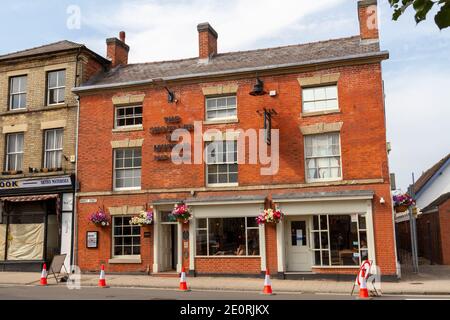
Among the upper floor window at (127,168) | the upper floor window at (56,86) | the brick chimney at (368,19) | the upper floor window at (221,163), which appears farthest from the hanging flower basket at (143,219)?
the brick chimney at (368,19)

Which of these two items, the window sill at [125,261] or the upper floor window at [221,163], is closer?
the upper floor window at [221,163]

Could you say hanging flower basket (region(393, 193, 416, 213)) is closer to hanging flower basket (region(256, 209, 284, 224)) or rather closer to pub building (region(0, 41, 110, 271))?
hanging flower basket (region(256, 209, 284, 224))

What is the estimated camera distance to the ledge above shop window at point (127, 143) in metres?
21.1

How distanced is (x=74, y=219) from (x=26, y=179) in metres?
3.26

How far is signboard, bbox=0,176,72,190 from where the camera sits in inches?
859

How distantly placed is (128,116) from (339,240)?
1099cm

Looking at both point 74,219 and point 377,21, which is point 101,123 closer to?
point 74,219

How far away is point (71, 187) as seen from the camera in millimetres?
21766

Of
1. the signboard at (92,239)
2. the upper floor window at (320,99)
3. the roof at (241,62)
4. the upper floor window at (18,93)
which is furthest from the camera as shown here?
the upper floor window at (18,93)

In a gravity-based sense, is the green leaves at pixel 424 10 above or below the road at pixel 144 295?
above

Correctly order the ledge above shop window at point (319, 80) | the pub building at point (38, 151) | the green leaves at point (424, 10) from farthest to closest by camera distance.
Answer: the pub building at point (38, 151)
the ledge above shop window at point (319, 80)
the green leaves at point (424, 10)

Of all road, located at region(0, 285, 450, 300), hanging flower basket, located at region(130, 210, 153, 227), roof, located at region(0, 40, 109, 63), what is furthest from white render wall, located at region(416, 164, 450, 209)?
roof, located at region(0, 40, 109, 63)

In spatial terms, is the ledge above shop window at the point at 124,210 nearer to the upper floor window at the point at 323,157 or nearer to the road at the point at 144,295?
the road at the point at 144,295

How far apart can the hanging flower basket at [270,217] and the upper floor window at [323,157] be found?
6.41 ft
